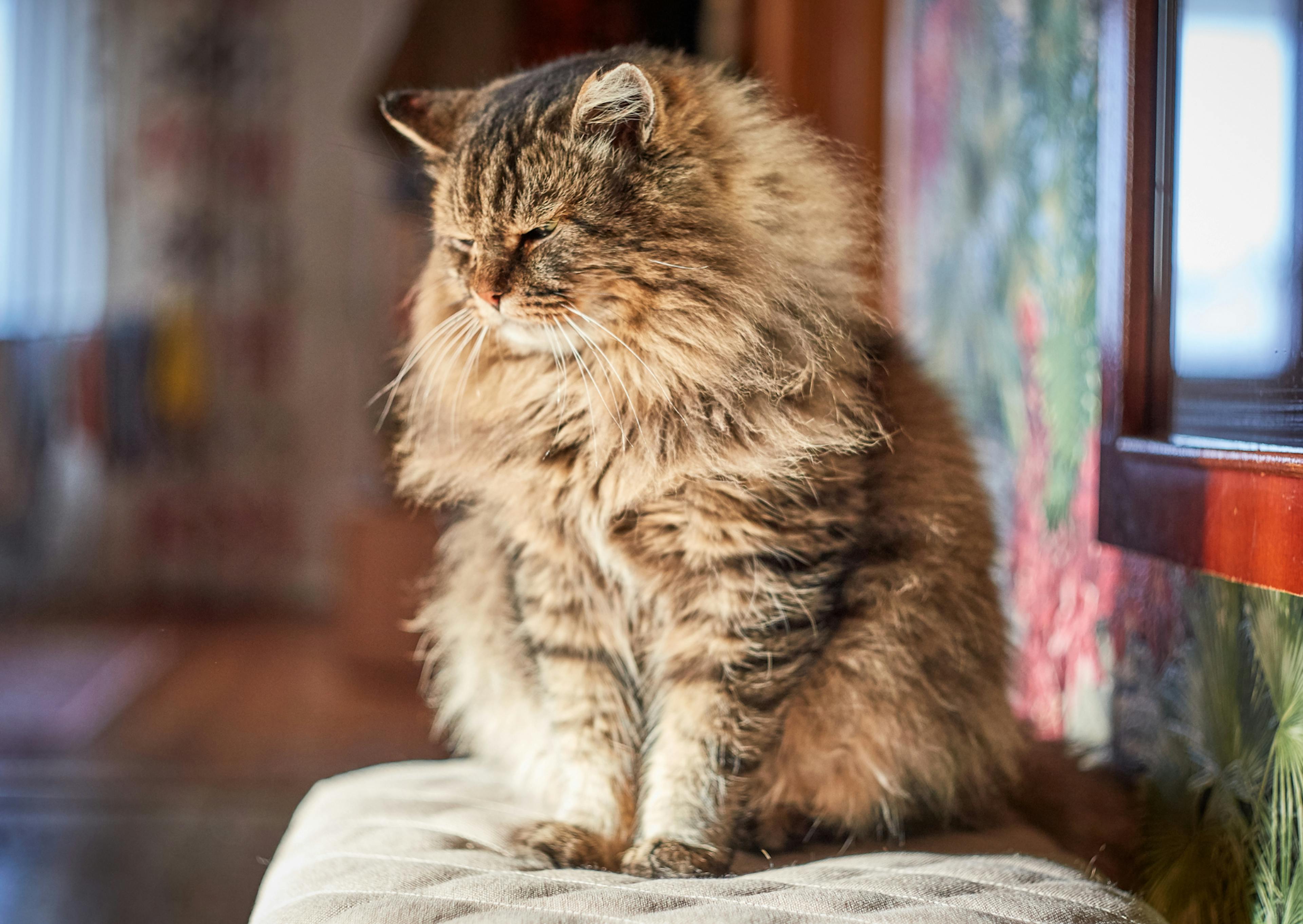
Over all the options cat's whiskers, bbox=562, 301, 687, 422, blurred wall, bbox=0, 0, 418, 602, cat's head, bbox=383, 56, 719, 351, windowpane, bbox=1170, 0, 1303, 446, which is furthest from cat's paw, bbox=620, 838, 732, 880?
blurred wall, bbox=0, 0, 418, 602

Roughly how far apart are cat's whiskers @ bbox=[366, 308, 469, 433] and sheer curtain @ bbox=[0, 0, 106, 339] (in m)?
3.48

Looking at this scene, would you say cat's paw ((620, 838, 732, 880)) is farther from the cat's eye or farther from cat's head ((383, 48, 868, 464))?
the cat's eye

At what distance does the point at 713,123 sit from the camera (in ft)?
3.49

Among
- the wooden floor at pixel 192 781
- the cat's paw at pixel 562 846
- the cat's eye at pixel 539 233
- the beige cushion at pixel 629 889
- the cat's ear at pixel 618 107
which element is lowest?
the wooden floor at pixel 192 781

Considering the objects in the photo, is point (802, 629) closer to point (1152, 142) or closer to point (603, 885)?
point (603, 885)

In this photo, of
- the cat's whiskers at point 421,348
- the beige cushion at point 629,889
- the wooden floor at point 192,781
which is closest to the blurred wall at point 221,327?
the wooden floor at point 192,781

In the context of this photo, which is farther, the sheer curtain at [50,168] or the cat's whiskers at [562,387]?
the sheer curtain at [50,168]

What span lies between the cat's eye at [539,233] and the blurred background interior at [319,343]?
27cm

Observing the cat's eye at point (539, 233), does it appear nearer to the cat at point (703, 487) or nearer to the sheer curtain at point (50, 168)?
the cat at point (703, 487)

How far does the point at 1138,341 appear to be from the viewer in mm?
1077

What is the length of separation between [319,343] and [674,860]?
145 inches

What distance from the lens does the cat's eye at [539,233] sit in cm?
102

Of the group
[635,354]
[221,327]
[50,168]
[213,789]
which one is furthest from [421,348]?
[50,168]

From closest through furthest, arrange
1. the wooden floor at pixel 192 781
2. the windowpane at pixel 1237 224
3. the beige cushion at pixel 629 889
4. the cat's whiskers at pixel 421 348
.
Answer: the beige cushion at pixel 629 889 < the windowpane at pixel 1237 224 < the cat's whiskers at pixel 421 348 < the wooden floor at pixel 192 781
